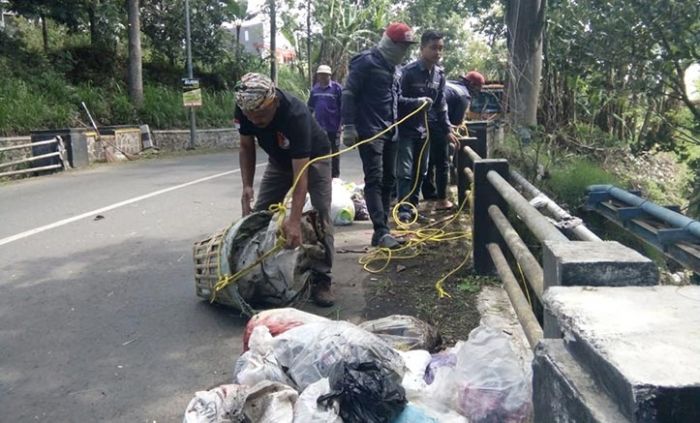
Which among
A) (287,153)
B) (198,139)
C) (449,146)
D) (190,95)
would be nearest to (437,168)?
(449,146)

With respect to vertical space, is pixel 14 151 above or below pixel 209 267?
above

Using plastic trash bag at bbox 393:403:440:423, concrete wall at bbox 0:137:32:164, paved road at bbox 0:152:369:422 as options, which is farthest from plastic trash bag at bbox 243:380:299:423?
concrete wall at bbox 0:137:32:164

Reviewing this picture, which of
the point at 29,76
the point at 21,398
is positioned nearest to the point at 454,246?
the point at 21,398

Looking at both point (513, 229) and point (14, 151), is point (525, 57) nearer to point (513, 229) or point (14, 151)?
point (513, 229)

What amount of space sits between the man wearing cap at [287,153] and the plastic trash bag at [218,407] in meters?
1.55

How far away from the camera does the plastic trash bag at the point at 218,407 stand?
2.69 meters

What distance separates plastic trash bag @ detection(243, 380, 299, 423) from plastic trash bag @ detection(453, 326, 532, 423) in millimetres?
712

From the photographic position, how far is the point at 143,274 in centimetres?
555

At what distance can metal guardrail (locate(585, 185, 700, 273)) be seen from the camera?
5035 mm

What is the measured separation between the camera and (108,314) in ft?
14.9

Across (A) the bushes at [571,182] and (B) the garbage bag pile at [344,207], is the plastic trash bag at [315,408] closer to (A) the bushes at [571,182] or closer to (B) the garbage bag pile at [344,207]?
(B) the garbage bag pile at [344,207]

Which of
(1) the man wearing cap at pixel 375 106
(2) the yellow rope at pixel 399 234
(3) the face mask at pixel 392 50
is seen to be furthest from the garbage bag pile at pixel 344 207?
(3) the face mask at pixel 392 50

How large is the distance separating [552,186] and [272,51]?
68.1ft

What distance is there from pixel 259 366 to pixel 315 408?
54 cm
